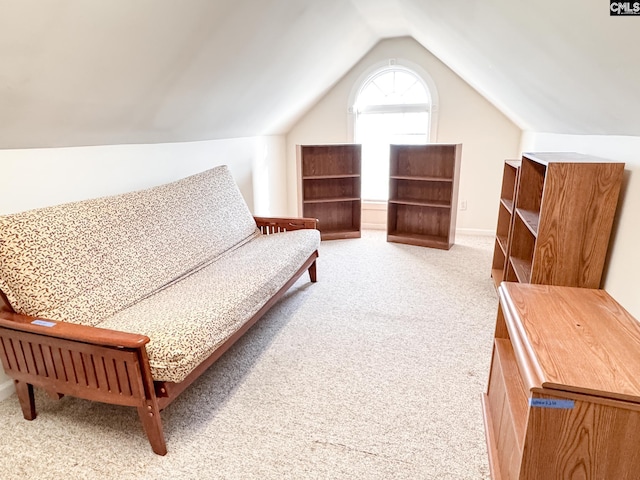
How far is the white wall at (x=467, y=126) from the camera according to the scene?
167 inches

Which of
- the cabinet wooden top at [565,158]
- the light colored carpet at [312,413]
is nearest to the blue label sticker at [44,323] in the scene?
the light colored carpet at [312,413]

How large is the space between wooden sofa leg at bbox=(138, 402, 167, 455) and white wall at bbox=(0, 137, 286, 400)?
3.13ft

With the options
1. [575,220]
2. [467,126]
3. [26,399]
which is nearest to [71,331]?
[26,399]

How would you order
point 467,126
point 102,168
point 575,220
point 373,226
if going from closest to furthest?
point 575,220, point 102,168, point 467,126, point 373,226

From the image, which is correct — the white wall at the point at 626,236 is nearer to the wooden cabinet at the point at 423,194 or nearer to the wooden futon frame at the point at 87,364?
the wooden futon frame at the point at 87,364

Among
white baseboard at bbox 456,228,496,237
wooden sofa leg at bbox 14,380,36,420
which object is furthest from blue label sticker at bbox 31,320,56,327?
white baseboard at bbox 456,228,496,237

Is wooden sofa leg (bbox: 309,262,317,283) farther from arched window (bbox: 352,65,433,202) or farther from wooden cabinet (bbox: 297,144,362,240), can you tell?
arched window (bbox: 352,65,433,202)

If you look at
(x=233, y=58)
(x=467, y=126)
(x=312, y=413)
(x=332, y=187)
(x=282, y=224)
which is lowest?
(x=312, y=413)

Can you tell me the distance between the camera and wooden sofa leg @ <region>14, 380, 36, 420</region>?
172 centimetres

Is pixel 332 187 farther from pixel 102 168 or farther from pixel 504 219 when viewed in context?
pixel 102 168

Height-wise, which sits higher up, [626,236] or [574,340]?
[626,236]

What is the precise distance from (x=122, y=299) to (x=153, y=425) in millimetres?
649

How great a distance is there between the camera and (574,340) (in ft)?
3.72

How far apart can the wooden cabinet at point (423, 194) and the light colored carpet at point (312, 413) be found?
60.2 inches
